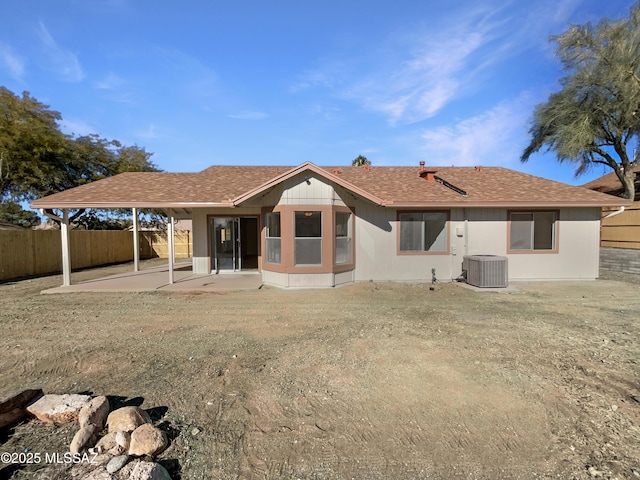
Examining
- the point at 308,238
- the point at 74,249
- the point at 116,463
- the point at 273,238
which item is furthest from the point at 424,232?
the point at 74,249

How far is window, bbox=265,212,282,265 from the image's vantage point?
35.6ft

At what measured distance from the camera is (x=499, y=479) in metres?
2.52

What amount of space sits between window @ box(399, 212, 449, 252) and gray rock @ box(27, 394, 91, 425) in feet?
32.7

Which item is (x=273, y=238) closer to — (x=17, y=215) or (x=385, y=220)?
(x=385, y=220)

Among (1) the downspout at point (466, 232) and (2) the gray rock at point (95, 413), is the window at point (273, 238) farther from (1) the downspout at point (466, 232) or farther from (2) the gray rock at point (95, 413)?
(2) the gray rock at point (95, 413)

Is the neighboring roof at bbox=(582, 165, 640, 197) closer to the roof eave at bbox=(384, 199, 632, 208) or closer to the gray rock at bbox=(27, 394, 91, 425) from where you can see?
the roof eave at bbox=(384, 199, 632, 208)

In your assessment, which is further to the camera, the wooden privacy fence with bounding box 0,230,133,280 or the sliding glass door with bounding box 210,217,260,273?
the sliding glass door with bounding box 210,217,260,273

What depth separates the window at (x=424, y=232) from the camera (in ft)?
37.9

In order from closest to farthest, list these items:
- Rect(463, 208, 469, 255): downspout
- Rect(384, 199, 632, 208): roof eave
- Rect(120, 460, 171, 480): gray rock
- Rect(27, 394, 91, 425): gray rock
Answer: Rect(120, 460, 171, 480): gray rock → Rect(27, 394, 91, 425): gray rock → Rect(384, 199, 632, 208): roof eave → Rect(463, 208, 469, 255): downspout

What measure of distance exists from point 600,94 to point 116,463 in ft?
85.9

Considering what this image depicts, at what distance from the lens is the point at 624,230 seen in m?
14.6

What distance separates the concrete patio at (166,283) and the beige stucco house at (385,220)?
4.41 feet

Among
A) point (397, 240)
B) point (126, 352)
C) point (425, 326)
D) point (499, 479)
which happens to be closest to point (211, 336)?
point (126, 352)

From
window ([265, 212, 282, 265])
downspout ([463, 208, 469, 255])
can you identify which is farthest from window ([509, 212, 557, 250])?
window ([265, 212, 282, 265])
